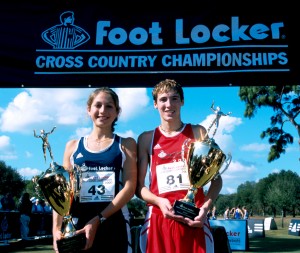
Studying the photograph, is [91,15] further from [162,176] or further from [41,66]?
[162,176]

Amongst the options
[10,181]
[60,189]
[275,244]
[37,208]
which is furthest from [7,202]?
[10,181]

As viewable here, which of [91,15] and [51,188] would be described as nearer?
[51,188]

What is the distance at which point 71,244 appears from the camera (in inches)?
108

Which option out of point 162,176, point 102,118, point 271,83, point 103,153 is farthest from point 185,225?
point 271,83

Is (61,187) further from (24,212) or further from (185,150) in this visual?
(24,212)

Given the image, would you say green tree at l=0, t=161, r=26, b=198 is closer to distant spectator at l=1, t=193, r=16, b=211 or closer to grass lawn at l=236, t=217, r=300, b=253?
distant spectator at l=1, t=193, r=16, b=211

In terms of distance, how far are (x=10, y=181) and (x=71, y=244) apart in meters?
70.0

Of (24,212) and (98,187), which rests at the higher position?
(98,187)

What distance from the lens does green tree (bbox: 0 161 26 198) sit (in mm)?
67262

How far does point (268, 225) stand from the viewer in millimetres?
29281

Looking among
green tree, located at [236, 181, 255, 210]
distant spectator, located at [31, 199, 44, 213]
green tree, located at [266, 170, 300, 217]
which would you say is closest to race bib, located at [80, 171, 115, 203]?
distant spectator, located at [31, 199, 44, 213]

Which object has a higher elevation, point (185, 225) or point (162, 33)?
point (162, 33)

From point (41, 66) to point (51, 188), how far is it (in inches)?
65.6

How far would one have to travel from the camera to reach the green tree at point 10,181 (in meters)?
67.3
